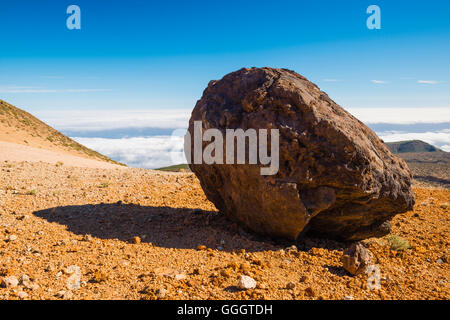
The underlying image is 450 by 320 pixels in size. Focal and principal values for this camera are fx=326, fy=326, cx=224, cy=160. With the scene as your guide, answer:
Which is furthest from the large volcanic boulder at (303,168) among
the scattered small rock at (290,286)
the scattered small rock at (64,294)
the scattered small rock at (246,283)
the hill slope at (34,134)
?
the hill slope at (34,134)

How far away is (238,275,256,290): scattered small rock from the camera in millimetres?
5238

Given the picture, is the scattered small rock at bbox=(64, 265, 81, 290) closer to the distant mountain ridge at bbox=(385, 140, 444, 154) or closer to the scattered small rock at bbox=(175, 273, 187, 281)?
the scattered small rock at bbox=(175, 273, 187, 281)

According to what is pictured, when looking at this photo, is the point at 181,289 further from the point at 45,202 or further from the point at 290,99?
the point at 45,202

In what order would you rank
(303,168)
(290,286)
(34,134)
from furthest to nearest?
(34,134), (303,168), (290,286)

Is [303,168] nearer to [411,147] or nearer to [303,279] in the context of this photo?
[303,279]

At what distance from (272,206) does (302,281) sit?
1.56 meters

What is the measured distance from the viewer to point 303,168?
256 inches

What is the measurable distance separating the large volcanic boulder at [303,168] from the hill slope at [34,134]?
3414 centimetres

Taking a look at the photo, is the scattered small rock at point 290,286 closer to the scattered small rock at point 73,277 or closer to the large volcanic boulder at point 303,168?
the large volcanic boulder at point 303,168

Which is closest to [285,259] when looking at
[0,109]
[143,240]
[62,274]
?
[143,240]

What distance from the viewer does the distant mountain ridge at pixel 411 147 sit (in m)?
84.1

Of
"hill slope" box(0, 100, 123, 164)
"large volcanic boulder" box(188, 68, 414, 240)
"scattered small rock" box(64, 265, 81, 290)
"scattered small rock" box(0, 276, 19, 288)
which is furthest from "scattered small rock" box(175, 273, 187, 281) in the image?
Result: "hill slope" box(0, 100, 123, 164)

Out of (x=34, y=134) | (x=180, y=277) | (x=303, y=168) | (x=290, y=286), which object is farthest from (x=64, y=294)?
(x=34, y=134)

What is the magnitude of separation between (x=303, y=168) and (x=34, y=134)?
45217mm
